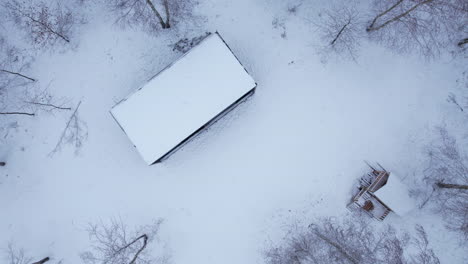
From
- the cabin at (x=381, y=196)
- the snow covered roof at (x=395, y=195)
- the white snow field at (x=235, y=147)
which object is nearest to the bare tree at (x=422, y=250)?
the white snow field at (x=235, y=147)

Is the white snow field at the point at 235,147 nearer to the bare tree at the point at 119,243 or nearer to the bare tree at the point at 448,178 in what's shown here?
the bare tree at the point at 119,243

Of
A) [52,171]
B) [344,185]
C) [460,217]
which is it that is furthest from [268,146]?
[52,171]

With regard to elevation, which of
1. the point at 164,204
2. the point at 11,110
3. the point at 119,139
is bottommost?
the point at 164,204

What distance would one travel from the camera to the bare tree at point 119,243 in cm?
1439

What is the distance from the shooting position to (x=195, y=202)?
14734 millimetres

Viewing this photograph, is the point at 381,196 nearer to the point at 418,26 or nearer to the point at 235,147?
the point at 235,147

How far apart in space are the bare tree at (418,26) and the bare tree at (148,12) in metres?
8.63

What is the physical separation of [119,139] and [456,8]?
1601cm

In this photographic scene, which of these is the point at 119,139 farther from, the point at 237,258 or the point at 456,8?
the point at 456,8

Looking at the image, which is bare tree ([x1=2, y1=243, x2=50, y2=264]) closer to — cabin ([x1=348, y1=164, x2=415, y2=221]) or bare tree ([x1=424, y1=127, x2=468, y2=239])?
cabin ([x1=348, y1=164, x2=415, y2=221])

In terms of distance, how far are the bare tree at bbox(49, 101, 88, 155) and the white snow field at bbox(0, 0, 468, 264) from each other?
238 mm

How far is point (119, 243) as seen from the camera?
14.5 metres

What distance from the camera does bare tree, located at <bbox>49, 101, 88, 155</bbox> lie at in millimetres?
14820

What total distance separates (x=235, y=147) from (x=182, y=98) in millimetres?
3512
